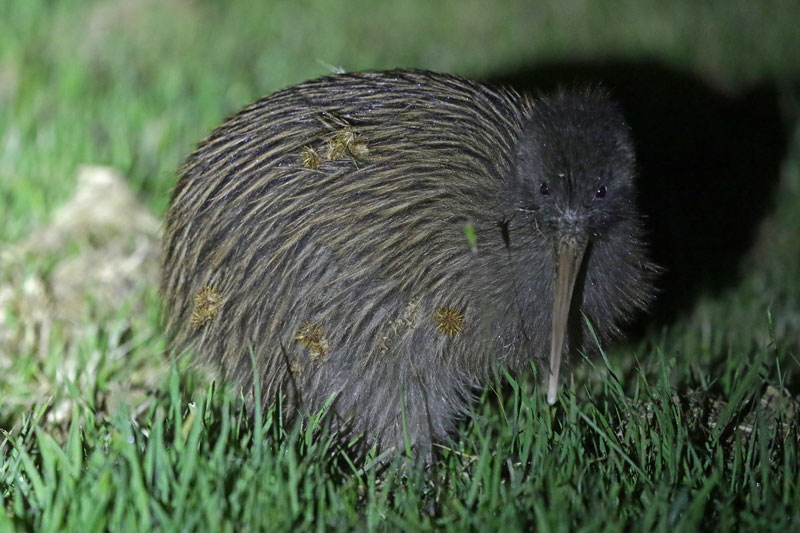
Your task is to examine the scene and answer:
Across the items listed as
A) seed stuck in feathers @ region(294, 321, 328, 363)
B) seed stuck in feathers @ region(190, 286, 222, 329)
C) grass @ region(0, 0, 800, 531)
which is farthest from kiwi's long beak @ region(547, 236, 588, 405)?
seed stuck in feathers @ region(190, 286, 222, 329)

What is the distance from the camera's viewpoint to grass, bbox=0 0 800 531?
2176mm

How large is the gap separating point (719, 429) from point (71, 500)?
165cm

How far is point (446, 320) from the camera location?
2557 mm

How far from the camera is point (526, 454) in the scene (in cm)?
243

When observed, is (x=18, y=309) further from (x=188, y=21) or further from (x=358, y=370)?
(x=188, y=21)

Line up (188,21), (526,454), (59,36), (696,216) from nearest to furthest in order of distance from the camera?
1. (526,454)
2. (696,216)
3. (59,36)
4. (188,21)

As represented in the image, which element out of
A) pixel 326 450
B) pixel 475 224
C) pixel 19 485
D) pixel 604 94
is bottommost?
pixel 19 485

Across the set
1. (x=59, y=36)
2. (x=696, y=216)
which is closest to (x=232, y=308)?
(x=696, y=216)

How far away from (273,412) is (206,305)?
0.36 m

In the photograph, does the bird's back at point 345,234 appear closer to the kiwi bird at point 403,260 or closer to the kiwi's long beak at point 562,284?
the kiwi bird at point 403,260

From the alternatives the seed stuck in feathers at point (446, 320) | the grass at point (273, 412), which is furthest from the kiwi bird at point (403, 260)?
the grass at point (273, 412)

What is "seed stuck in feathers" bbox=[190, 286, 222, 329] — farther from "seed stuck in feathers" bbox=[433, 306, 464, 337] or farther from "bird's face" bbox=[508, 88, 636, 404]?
"bird's face" bbox=[508, 88, 636, 404]

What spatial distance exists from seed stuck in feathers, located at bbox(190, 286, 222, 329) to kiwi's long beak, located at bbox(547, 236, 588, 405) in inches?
37.7

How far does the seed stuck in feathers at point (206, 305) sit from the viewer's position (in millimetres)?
2680
